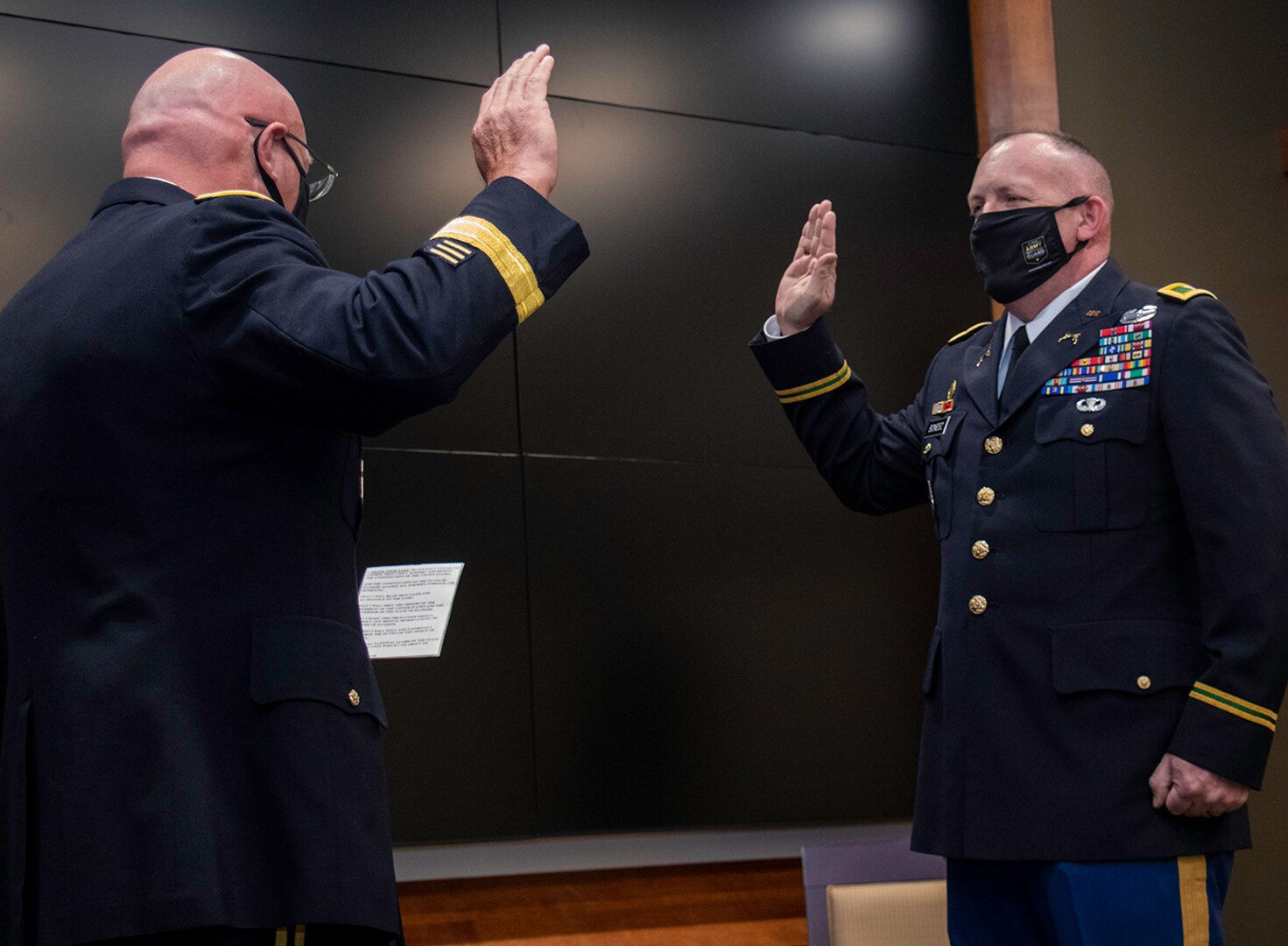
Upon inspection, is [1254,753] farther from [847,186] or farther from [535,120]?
[847,186]

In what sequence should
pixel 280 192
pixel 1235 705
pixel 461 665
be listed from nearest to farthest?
pixel 280 192
pixel 1235 705
pixel 461 665

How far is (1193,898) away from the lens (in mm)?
1741

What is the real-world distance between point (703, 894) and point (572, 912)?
359 millimetres

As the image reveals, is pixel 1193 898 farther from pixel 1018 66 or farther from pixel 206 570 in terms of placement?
pixel 1018 66

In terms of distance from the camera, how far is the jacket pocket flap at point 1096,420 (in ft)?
6.18

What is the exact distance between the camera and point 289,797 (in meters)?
1.24

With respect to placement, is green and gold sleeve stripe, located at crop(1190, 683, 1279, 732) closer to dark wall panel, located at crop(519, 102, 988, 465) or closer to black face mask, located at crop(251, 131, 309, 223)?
black face mask, located at crop(251, 131, 309, 223)

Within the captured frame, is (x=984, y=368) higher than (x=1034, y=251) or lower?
lower

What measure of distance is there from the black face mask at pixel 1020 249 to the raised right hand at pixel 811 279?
0.91ft

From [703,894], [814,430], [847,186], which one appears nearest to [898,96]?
Answer: [847,186]

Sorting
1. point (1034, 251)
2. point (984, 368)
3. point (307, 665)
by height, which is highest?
point (1034, 251)

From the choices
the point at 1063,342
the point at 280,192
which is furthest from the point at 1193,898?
the point at 280,192

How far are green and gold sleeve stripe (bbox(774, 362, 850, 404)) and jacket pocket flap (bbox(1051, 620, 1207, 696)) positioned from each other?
69 centimetres

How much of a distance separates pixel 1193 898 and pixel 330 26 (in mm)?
2639
